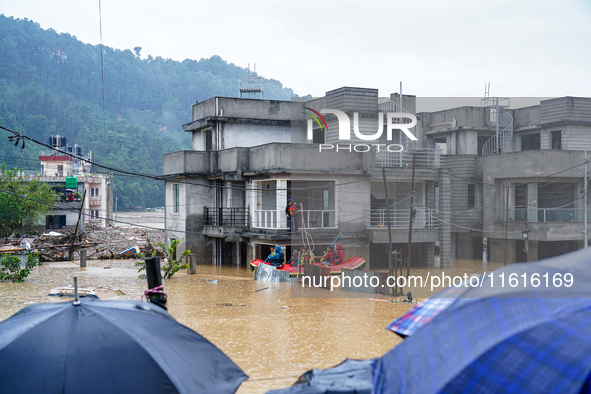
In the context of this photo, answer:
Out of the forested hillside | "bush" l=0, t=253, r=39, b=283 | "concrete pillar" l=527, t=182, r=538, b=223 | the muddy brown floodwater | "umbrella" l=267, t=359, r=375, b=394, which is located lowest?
the muddy brown floodwater

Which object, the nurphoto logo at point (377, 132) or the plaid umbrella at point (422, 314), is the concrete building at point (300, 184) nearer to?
the nurphoto logo at point (377, 132)

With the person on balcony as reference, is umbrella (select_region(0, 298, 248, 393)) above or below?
below

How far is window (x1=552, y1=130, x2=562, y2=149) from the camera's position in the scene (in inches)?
1080

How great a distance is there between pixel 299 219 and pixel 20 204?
92.4ft

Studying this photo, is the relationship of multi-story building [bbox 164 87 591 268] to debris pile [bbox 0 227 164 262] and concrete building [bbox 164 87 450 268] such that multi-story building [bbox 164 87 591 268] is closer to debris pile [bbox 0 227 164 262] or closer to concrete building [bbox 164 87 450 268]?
concrete building [bbox 164 87 450 268]

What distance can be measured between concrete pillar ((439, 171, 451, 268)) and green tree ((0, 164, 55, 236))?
30.4 meters

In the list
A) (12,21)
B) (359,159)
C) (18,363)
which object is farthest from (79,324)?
(12,21)

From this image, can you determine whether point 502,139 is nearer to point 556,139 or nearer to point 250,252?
point 556,139

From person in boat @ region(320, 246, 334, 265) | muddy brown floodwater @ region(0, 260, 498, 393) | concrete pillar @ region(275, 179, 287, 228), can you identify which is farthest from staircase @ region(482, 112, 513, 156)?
person in boat @ region(320, 246, 334, 265)

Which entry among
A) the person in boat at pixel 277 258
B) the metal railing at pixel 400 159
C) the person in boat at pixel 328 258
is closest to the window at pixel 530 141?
the metal railing at pixel 400 159

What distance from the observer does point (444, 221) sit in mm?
26078

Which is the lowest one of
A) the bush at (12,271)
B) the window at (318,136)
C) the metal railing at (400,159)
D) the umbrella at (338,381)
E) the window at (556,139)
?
the bush at (12,271)

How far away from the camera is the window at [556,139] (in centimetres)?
2742

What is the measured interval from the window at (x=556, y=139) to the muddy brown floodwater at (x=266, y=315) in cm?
646
